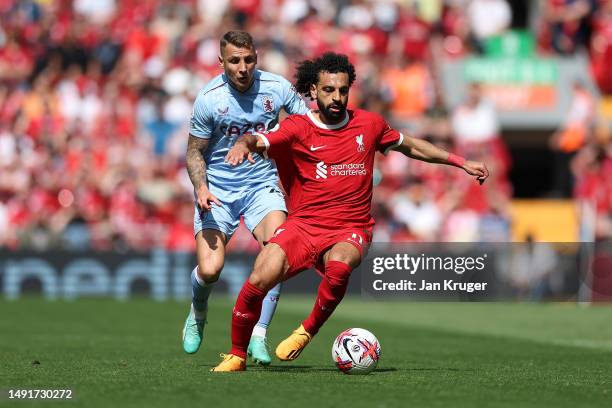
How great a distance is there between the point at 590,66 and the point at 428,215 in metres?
5.76

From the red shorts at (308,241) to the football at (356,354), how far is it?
60cm

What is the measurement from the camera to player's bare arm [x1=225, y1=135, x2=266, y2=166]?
8805 millimetres

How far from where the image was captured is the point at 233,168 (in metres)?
10.6

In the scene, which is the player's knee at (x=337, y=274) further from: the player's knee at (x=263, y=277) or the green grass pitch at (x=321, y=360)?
the green grass pitch at (x=321, y=360)

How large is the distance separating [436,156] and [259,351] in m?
2.02

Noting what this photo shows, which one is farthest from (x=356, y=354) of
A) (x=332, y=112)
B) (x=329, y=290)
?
(x=332, y=112)

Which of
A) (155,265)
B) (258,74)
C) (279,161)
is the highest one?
(258,74)

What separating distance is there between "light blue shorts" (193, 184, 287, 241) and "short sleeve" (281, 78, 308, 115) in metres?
0.67

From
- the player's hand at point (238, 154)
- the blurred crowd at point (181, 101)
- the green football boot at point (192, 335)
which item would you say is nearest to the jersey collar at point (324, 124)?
the player's hand at point (238, 154)

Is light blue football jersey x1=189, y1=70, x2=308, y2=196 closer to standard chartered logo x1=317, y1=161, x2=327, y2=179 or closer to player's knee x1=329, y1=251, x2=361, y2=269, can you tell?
standard chartered logo x1=317, y1=161, x2=327, y2=179

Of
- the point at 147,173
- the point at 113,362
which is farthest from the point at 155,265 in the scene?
the point at 113,362

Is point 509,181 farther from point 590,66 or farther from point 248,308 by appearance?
point 248,308

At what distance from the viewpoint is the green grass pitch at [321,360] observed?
780cm

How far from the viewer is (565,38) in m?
26.2
